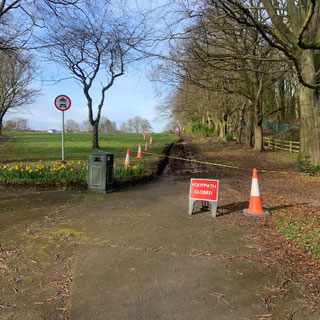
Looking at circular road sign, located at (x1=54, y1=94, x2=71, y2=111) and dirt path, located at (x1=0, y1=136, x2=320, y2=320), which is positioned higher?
circular road sign, located at (x1=54, y1=94, x2=71, y2=111)

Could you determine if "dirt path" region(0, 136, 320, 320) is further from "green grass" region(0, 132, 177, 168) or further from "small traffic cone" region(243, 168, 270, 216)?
"green grass" region(0, 132, 177, 168)

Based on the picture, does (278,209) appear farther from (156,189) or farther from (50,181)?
(50,181)

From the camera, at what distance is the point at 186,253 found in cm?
404

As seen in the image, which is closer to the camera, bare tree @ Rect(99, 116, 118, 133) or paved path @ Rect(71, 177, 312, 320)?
paved path @ Rect(71, 177, 312, 320)

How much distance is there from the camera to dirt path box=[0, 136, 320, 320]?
277 cm

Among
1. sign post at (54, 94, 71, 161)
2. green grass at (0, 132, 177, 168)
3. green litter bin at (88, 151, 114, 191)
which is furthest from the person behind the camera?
green grass at (0, 132, 177, 168)

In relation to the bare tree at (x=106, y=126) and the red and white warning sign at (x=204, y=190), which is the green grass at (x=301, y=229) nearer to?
the red and white warning sign at (x=204, y=190)

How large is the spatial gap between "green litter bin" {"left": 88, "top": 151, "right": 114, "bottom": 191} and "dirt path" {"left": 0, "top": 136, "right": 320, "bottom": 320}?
162cm

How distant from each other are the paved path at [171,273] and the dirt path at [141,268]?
0.01 meters

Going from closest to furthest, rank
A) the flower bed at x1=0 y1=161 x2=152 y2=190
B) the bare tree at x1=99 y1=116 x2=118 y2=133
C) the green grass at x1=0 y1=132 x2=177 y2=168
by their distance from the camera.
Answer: the flower bed at x1=0 y1=161 x2=152 y2=190
the green grass at x1=0 y1=132 x2=177 y2=168
the bare tree at x1=99 y1=116 x2=118 y2=133

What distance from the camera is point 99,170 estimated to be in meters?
7.88

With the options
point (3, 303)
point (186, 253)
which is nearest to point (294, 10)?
point (186, 253)

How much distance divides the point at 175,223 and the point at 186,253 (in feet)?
4.38

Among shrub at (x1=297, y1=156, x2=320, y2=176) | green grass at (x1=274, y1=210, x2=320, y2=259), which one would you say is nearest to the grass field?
shrub at (x1=297, y1=156, x2=320, y2=176)
